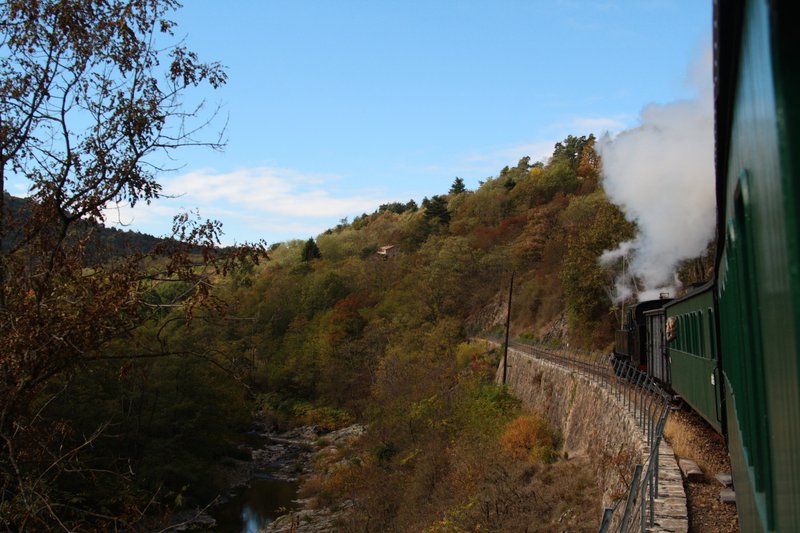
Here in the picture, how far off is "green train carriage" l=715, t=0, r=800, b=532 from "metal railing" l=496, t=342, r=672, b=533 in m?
3.54

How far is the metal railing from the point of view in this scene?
702cm

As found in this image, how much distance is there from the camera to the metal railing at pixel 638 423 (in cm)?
702

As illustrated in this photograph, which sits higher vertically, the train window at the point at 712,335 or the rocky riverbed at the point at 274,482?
the train window at the point at 712,335

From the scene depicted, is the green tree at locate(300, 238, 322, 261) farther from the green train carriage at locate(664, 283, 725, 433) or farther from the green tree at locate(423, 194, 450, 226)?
the green train carriage at locate(664, 283, 725, 433)

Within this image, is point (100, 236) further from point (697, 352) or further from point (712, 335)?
point (697, 352)

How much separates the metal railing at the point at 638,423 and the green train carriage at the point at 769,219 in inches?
139

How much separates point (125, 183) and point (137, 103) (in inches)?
36.9

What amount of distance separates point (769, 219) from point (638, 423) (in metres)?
11.7

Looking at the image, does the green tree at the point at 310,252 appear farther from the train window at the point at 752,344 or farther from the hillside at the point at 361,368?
the train window at the point at 752,344

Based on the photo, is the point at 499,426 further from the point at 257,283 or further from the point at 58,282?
the point at 257,283

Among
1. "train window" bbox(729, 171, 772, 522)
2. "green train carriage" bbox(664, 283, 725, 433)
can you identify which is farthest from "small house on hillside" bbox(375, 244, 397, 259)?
"train window" bbox(729, 171, 772, 522)

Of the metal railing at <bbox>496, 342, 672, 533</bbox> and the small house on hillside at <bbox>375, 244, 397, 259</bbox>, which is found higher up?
the small house on hillside at <bbox>375, 244, 397, 259</bbox>

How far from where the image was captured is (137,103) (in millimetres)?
7816

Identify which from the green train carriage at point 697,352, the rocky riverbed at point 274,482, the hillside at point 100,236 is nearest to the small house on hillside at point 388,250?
the rocky riverbed at point 274,482
